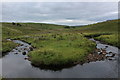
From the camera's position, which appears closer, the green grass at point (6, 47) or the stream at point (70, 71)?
the stream at point (70, 71)

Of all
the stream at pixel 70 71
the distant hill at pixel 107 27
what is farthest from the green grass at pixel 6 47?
the distant hill at pixel 107 27

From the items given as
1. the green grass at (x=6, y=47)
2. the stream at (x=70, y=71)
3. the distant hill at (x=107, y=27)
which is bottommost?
the stream at (x=70, y=71)

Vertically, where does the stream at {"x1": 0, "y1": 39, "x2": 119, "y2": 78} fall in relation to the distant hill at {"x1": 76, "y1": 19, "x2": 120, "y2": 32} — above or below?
below

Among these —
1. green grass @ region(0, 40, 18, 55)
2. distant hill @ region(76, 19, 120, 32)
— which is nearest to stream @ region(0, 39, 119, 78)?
green grass @ region(0, 40, 18, 55)

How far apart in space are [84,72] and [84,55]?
28.8 ft

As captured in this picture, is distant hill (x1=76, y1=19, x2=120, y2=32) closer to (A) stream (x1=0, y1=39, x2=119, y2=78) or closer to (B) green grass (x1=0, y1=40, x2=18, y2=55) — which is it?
(A) stream (x1=0, y1=39, x2=119, y2=78)

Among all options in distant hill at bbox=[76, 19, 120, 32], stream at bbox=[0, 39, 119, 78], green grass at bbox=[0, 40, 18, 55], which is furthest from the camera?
distant hill at bbox=[76, 19, 120, 32]

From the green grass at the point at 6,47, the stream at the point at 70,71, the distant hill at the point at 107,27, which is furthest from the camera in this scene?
the distant hill at the point at 107,27

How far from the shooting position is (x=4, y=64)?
34.4m

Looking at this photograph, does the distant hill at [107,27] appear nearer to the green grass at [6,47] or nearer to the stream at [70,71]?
the stream at [70,71]

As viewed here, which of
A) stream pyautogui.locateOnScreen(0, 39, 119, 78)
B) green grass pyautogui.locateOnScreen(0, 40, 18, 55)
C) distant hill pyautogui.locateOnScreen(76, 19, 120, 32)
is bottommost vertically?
stream pyautogui.locateOnScreen(0, 39, 119, 78)

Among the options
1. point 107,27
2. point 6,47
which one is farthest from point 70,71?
point 107,27

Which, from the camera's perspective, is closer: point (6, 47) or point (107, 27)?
point (6, 47)

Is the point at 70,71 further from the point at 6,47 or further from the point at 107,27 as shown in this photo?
the point at 107,27
